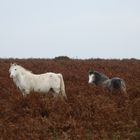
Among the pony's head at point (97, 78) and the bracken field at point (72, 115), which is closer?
the bracken field at point (72, 115)

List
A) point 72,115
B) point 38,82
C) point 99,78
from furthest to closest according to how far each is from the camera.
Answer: point 99,78, point 38,82, point 72,115

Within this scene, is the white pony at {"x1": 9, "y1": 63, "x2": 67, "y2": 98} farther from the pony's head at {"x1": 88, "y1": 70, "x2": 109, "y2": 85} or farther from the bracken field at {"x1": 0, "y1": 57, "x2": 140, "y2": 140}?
the pony's head at {"x1": 88, "y1": 70, "x2": 109, "y2": 85}

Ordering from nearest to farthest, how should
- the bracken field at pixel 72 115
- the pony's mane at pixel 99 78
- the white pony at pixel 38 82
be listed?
the bracken field at pixel 72 115 → the white pony at pixel 38 82 → the pony's mane at pixel 99 78

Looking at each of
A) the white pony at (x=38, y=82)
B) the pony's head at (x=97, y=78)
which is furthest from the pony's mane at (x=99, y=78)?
the white pony at (x=38, y=82)

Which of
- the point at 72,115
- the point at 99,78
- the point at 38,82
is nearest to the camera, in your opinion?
the point at 72,115

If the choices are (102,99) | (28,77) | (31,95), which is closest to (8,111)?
(31,95)

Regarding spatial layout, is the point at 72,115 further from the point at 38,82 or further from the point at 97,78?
the point at 97,78

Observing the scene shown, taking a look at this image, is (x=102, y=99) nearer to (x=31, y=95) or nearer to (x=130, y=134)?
(x=31, y=95)

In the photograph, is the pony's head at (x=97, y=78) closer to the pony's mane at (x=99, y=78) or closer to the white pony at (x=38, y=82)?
the pony's mane at (x=99, y=78)

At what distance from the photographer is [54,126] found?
11500 mm

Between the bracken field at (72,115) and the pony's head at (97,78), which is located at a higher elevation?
the pony's head at (97,78)

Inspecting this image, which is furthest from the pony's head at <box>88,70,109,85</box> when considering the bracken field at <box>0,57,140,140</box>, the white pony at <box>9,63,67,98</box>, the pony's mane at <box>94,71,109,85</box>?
the white pony at <box>9,63,67,98</box>

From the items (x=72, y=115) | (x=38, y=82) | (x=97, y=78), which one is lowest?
(x=72, y=115)

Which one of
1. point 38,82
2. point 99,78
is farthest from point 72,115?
point 99,78
